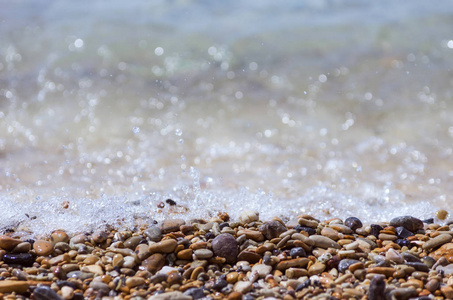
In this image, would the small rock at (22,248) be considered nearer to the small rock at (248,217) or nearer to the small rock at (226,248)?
the small rock at (226,248)

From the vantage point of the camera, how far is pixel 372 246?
7.95ft

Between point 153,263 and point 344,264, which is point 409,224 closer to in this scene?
point 344,264

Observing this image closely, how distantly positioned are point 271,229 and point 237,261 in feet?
0.88

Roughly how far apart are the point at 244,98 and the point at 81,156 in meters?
1.99

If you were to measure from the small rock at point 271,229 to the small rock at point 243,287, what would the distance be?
1.42 ft

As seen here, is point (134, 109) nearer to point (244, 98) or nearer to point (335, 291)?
point (244, 98)

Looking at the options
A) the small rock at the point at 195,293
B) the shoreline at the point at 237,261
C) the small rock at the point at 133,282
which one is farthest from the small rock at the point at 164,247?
the small rock at the point at 195,293

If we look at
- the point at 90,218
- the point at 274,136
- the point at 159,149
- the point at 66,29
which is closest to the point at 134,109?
the point at 159,149

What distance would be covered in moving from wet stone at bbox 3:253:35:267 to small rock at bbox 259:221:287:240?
1.10m

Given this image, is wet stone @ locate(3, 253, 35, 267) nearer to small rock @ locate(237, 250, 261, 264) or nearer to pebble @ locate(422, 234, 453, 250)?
small rock @ locate(237, 250, 261, 264)

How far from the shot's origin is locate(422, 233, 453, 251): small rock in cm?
241

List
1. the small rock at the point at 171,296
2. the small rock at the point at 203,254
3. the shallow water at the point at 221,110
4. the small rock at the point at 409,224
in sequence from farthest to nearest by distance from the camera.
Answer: the shallow water at the point at 221,110 → the small rock at the point at 409,224 → the small rock at the point at 203,254 → the small rock at the point at 171,296

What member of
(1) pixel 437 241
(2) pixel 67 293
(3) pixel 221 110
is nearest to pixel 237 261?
(2) pixel 67 293

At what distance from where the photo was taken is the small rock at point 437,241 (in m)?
2.41
